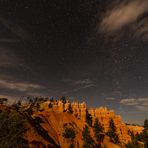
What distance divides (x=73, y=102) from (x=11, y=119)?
152 metres

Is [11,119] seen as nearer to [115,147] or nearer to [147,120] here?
[115,147]

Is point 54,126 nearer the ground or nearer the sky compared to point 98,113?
nearer the ground

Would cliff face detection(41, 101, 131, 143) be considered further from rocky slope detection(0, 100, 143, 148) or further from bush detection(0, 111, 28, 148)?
bush detection(0, 111, 28, 148)

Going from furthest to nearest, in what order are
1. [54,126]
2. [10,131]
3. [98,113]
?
[98,113], [54,126], [10,131]

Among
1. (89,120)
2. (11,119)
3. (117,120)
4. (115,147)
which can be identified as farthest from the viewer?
(117,120)

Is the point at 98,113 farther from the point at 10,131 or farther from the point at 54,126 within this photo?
the point at 10,131

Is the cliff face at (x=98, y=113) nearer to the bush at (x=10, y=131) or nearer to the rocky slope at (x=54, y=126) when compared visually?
the rocky slope at (x=54, y=126)

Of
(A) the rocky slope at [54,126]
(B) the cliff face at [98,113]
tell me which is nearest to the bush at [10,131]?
(A) the rocky slope at [54,126]

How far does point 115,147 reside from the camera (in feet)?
336

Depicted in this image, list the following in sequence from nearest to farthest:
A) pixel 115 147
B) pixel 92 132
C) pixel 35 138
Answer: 1. pixel 35 138
2. pixel 115 147
3. pixel 92 132

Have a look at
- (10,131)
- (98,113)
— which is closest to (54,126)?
(98,113)

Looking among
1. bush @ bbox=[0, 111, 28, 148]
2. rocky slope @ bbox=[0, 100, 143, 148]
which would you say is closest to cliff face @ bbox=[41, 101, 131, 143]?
rocky slope @ bbox=[0, 100, 143, 148]

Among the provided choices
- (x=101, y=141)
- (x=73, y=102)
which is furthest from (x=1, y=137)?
(x=73, y=102)

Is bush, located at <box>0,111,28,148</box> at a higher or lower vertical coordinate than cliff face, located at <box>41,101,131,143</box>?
lower
